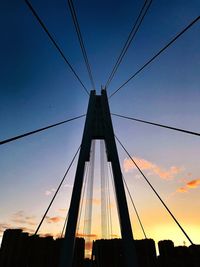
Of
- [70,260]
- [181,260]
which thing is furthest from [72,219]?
[181,260]

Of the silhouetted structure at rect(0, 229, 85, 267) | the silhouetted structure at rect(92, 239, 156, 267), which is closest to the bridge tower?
the silhouetted structure at rect(0, 229, 85, 267)

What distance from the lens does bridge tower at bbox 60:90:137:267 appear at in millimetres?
6180

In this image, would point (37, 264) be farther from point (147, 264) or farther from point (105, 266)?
point (147, 264)

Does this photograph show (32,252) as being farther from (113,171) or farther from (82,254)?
(113,171)

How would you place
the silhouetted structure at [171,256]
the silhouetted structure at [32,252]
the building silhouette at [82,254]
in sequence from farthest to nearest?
the silhouetted structure at [171,256] → the building silhouette at [82,254] → the silhouetted structure at [32,252]

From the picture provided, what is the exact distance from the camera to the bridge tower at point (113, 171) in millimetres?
6180

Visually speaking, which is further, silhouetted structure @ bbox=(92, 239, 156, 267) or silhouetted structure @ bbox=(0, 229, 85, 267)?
silhouetted structure @ bbox=(92, 239, 156, 267)

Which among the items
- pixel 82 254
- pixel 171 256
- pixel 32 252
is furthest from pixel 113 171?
pixel 32 252

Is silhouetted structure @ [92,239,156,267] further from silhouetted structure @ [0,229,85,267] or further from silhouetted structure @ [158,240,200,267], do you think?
silhouetted structure @ [0,229,85,267]

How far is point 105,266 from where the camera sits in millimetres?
68188

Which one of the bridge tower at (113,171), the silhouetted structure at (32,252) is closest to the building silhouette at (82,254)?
the silhouetted structure at (32,252)

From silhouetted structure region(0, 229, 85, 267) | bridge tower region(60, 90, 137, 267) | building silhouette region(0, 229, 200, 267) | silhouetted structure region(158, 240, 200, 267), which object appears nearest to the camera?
bridge tower region(60, 90, 137, 267)

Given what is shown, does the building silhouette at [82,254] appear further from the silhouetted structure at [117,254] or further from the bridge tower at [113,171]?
the bridge tower at [113,171]

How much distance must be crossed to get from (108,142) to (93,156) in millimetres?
3469
